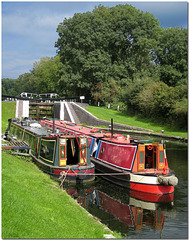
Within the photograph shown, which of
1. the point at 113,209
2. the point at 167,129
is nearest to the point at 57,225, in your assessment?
the point at 113,209

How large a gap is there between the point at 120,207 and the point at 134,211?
632 mm

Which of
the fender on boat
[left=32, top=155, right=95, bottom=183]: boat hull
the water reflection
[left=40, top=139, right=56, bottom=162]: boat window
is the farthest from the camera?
[left=40, top=139, right=56, bottom=162]: boat window

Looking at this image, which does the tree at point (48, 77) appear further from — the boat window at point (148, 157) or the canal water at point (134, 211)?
the canal water at point (134, 211)

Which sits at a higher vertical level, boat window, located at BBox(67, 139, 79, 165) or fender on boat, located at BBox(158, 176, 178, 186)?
boat window, located at BBox(67, 139, 79, 165)

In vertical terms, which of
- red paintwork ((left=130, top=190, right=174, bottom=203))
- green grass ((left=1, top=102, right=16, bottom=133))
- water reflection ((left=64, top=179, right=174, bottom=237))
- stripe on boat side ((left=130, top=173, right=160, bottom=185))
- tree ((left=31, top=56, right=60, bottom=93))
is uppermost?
tree ((left=31, top=56, right=60, bottom=93))

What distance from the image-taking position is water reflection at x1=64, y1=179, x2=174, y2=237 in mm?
9344

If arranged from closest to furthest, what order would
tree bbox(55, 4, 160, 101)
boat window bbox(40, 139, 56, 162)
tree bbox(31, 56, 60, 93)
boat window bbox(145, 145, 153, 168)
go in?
boat window bbox(145, 145, 153, 168) → boat window bbox(40, 139, 56, 162) → tree bbox(55, 4, 160, 101) → tree bbox(31, 56, 60, 93)

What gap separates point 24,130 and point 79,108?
19376 millimetres

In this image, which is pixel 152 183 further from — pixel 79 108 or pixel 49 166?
pixel 79 108

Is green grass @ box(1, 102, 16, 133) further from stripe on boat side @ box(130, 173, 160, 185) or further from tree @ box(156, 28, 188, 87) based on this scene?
stripe on boat side @ box(130, 173, 160, 185)

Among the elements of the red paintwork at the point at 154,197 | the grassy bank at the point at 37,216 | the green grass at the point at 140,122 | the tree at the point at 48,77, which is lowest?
the red paintwork at the point at 154,197

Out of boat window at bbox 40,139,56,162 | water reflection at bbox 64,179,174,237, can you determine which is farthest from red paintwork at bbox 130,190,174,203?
boat window at bbox 40,139,56,162

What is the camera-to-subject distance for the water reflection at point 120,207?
934 centimetres

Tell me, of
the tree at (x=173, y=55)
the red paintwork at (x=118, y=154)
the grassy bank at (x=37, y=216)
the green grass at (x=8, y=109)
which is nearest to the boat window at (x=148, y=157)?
the red paintwork at (x=118, y=154)
